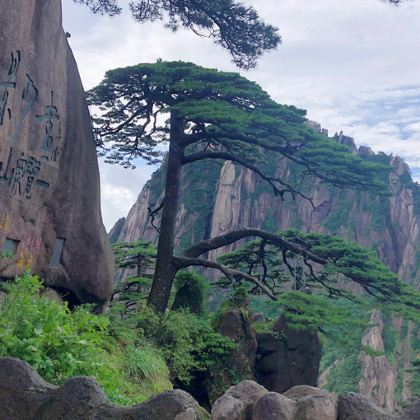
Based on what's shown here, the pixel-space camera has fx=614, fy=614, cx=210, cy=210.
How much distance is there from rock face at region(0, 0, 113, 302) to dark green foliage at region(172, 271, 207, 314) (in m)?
3.54

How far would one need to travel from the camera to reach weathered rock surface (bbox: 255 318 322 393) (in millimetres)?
14125

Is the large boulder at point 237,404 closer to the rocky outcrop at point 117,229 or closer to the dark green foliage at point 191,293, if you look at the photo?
the dark green foliage at point 191,293

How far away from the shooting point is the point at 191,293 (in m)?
13.6

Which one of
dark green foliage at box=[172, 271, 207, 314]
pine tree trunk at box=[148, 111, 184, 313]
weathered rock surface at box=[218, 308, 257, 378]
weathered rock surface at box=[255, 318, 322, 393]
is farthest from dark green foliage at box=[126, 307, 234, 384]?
weathered rock surface at box=[255, 318, 322, 393]

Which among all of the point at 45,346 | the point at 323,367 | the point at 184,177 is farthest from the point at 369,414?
the point at 184,177

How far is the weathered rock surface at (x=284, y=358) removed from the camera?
1412 centimetres

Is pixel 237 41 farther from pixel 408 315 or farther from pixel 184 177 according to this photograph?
pixel 184 177

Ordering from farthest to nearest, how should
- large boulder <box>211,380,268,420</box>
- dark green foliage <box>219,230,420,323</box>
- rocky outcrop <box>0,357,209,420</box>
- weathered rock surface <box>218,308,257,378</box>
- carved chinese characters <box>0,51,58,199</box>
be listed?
weathered rock surface <box>218,308,257,378</box>
dark green foliage <box>219,230,420,323</box>
carved chinese characters <box>0,51,58,199</box>
large boulder <box>211,380,268,420</box>
rocky outcrop <box>0,357,209,420</box>

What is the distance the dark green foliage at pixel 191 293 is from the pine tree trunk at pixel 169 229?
0.67m

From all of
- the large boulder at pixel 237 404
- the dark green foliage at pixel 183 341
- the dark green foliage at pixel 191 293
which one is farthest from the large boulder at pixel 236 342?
the large boulder at pixel 237 404

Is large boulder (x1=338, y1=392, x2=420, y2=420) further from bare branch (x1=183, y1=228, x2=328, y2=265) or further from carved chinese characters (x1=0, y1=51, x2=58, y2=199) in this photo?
bare branch (x1=183, y1=228, x2=328, y2=265)

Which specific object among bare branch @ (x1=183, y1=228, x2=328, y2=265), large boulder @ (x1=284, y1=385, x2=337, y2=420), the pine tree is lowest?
large boulder @ (x1=284, y1=385, x2=337, y2=420)

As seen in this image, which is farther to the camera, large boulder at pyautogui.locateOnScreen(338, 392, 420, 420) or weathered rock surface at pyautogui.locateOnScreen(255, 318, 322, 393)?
weathered rock surface at pyautogui.locateOnScreen(255, 318, 322, 393)

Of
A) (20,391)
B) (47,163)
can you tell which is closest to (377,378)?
(47,163)
